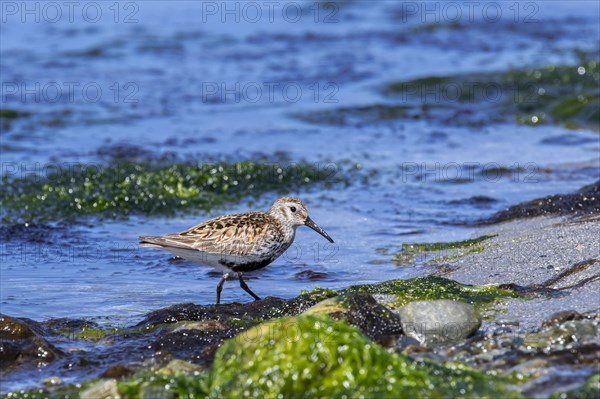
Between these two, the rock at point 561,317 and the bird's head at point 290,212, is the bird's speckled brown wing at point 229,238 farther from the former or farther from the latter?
the rock at point 561,317

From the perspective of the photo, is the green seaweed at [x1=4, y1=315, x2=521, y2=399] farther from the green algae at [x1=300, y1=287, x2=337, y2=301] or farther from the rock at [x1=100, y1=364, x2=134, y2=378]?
the green algae at [x1=300, y1=287, x2=337, y2=301]

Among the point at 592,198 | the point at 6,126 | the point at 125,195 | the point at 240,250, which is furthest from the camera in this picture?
the point at 6,126

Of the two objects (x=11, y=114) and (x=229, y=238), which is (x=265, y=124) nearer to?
(x=11, y=114)

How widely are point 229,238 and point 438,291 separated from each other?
178 centimetres

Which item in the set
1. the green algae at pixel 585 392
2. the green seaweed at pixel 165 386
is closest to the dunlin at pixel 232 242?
the green seaweed at pixel 165 386

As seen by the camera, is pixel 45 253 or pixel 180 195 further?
pixel 180 195

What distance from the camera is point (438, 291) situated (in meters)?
7.05

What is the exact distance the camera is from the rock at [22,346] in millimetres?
6262

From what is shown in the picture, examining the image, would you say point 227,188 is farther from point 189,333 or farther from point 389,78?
point 389,78

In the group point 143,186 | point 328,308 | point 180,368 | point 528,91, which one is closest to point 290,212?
point 328,308

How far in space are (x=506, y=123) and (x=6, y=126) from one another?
23.3 feet

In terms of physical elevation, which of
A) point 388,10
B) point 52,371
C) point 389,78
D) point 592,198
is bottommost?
point 52,371

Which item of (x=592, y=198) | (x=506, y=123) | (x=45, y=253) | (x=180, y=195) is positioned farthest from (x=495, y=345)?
(x=506, y=123)

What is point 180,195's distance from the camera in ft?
36.7
